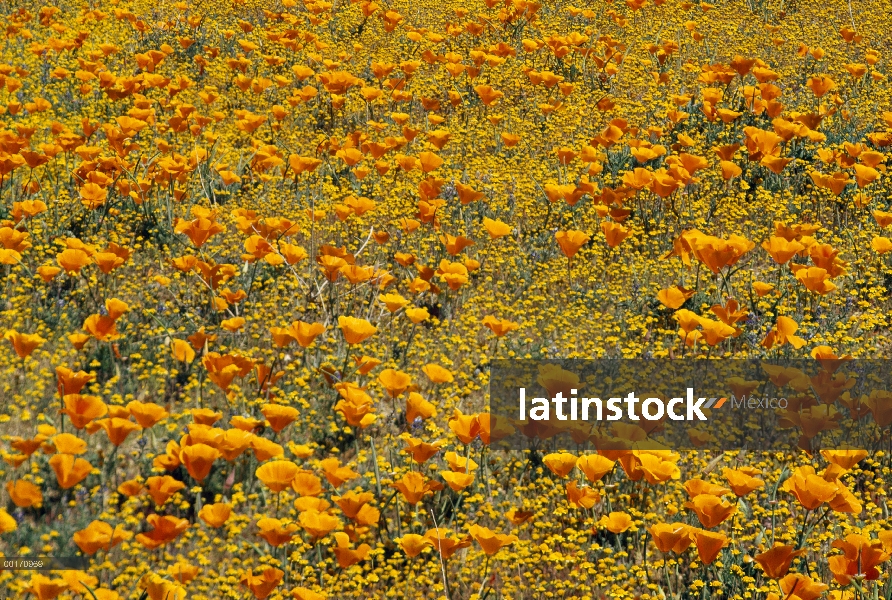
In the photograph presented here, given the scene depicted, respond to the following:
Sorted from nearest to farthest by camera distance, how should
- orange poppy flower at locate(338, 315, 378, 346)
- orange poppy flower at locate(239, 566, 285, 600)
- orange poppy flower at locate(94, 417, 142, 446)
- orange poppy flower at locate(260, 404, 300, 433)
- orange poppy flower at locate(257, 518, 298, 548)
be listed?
orange poppy flower at locate(239, 566, 285, 600) < orange poppy flower at locate(257, 518, 298, 548) < orange poppy flower at locate(94, 417, 142, 446) < orange poppy flower at locate(260, 404, 300, 433) < orange poppy flower at locate(338, 315, 378, 346)

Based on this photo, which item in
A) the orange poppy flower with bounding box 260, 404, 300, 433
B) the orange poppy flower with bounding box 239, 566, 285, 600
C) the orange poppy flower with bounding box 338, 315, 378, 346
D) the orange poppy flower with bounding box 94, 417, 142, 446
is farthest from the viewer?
the orange poppy flower with bounding box 338, 315, 378, 346

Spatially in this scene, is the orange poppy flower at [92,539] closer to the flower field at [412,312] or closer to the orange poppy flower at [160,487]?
the flower field at [412,312]

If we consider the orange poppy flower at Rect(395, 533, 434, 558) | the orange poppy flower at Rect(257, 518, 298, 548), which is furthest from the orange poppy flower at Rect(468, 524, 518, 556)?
the orange poppy flower at Rect(257, 518, 298, 548)

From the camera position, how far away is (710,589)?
2.91 m

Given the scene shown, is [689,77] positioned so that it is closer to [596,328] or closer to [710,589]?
[596,328]

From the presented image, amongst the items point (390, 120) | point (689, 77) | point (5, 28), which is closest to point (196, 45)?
point (5, 28)

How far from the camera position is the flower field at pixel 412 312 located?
281 cm

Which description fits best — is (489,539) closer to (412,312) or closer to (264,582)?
(264,582)

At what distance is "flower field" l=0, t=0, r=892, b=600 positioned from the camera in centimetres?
281

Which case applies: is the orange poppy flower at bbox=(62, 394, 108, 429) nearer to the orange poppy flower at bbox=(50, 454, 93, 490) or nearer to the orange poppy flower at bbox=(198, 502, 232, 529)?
the orange poppy flower at bbox=(50, 454, 93, 490)

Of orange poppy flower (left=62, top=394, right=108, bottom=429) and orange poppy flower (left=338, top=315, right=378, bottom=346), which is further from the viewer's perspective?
orange poppy flower (left=338, top=315, right=378, bottom=346)

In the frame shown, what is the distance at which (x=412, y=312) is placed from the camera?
143 inches

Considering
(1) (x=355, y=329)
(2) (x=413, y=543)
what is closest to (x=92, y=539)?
(2) (x=413, y=543)

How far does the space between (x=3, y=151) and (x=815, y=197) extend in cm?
450
